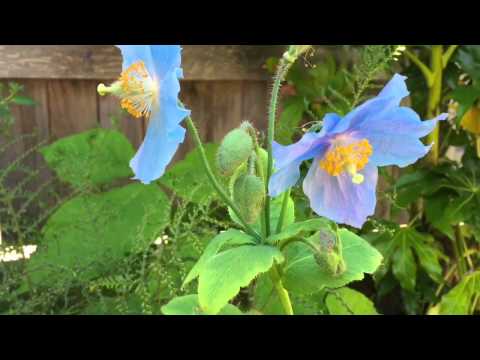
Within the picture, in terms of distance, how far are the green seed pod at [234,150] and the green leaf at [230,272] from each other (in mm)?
74

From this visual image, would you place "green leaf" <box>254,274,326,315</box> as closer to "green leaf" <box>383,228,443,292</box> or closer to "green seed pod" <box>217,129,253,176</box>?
"green leaf" <box>383,228,443,292</box>

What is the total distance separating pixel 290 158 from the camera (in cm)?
50

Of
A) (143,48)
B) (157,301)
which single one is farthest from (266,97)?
(143,48)

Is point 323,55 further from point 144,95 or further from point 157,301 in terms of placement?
point 144,95

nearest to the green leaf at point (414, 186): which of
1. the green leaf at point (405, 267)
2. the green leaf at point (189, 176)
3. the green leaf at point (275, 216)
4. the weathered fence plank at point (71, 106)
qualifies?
the green leaf at point (405, 267)

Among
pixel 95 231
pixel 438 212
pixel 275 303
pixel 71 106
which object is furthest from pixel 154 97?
pixel 71 106

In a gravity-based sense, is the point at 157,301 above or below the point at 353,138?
below

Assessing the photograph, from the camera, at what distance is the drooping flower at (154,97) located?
51 centimetres

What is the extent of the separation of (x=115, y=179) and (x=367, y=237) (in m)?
0.69

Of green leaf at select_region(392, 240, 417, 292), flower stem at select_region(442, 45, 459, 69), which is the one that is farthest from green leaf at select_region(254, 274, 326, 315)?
flower stem at select_region(442, 45, 459, 69)

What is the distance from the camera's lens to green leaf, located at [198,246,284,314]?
0.51 m

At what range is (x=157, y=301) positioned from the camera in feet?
4.04

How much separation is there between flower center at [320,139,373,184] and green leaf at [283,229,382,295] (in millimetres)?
81

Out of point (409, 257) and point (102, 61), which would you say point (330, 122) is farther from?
point (102, 61)
